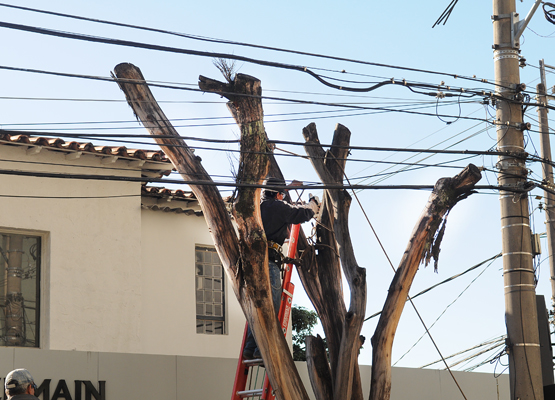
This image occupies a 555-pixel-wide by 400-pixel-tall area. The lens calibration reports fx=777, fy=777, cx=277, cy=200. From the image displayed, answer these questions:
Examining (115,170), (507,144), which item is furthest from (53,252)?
(507,144)

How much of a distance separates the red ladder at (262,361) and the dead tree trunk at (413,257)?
112 cm

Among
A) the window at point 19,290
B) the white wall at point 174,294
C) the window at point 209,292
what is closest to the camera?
the window at point 19,290

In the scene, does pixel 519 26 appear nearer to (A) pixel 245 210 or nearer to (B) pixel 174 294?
(A) pixel 245 210

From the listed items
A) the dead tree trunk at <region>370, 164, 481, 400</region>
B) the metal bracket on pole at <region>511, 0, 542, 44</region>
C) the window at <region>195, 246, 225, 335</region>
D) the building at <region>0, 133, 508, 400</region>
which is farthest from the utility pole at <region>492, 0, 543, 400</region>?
the window at <region>195, 246, 225, 335</region>

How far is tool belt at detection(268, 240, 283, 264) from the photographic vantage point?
9.05 m

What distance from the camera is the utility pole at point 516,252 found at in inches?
383

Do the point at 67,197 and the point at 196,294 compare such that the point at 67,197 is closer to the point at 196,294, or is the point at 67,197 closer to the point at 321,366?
the point at 196,294

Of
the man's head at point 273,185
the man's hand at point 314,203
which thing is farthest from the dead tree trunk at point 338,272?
the man's head at point 273,185

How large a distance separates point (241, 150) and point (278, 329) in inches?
78.3

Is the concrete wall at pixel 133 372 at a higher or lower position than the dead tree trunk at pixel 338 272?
lower

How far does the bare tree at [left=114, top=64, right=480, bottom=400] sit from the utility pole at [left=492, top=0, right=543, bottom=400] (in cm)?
86

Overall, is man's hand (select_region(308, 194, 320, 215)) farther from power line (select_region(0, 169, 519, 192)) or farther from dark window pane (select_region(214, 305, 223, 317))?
dark window pane (select_region(214, 305, 223, 317))

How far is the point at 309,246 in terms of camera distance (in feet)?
31.8

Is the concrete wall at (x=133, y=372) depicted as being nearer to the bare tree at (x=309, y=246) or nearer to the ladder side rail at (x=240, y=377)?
the ladder side rail at (x=240, y=377)
